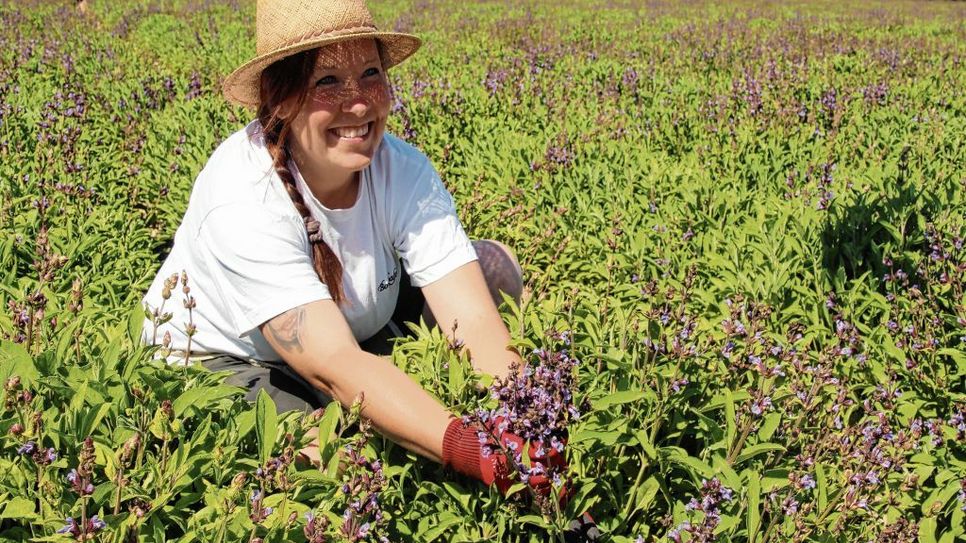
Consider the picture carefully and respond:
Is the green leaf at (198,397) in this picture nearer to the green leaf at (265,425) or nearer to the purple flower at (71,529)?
the green leaf at (265,425)

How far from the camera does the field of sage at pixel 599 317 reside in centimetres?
213

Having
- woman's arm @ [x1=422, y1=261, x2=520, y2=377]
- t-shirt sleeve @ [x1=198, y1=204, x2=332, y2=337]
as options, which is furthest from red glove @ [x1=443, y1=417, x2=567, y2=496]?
t-shirt sleeve @ [x1=198, y1=204, x2=332, y2=337]

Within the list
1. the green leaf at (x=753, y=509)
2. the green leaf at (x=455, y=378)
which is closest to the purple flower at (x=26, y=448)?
the green leaf at (x=455, y=378)

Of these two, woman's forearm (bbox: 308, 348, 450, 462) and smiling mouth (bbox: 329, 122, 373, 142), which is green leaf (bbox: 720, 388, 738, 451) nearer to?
woman's forearm (bbox: 308, 348, 450, 462)

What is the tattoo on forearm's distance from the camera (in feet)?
8.93

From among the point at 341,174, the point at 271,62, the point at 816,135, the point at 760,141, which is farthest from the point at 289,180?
the point at 816,135

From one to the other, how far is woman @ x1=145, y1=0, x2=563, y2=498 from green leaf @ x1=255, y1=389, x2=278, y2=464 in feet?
1.05

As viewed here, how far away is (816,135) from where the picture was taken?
20.1 feet

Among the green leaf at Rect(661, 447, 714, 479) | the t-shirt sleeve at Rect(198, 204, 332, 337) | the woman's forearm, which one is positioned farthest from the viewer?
the t-shirt sleeve at Rect(198, 204, 332, 337)

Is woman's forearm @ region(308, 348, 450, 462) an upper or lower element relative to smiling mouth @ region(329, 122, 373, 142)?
lower

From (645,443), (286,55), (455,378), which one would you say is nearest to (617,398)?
(645,443)

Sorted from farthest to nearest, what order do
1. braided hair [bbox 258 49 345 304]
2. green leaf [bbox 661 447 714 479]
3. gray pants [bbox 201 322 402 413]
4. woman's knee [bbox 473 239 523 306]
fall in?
woman's knee [bbox 473 239 523 306]
gray pants [bbox 201 322 402 413]
braided hair [bbox 258 49 345 304]
green leaf [bbox 661 447 714 479]

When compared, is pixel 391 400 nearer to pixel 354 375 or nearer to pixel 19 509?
pixel 354 375

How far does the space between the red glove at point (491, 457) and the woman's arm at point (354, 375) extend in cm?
5
